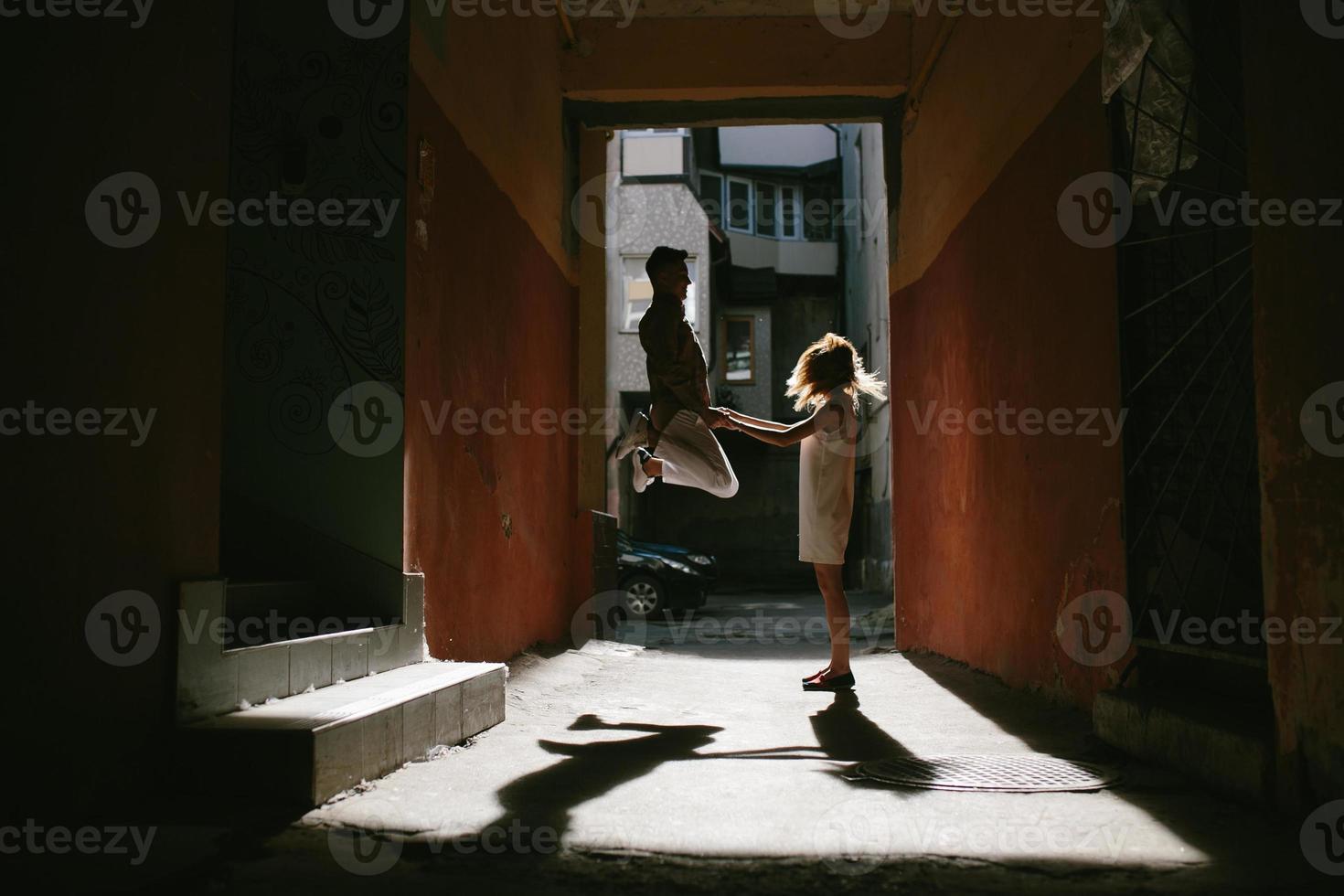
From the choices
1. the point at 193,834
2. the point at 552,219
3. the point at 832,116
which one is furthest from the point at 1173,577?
the point at 832,116

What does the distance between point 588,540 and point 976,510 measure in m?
3.70

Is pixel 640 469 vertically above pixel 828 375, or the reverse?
pixel 828 375

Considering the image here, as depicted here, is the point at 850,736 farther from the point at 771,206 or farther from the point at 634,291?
the point at 771,206

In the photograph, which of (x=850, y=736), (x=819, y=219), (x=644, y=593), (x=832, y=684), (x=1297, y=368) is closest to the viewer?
(x=1297, y=368)

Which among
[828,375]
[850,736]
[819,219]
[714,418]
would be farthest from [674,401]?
[819,219]

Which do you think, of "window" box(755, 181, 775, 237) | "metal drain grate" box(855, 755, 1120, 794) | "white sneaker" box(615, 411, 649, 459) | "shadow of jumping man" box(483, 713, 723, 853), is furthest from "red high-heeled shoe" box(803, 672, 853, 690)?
"window" box(755, 181, 775, 237)

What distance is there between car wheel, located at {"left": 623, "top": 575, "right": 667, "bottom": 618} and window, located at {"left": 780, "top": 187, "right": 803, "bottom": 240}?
15759 mm

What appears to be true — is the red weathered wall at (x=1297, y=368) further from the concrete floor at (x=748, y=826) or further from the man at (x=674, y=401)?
the man at (x=674, y=401)

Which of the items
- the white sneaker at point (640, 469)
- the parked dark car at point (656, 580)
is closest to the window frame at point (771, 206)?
the parked dark car at point (656, 580)

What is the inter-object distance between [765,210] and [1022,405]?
74.8ft

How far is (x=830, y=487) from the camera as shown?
530 centimetres

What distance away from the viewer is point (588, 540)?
866 centimetres

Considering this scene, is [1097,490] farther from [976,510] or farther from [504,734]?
[504,734]

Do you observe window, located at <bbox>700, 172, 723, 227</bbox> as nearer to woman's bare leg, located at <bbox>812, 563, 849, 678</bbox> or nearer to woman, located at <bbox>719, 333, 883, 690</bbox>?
woman, located at <bbox>719, 333, 883, 690</bbox>
